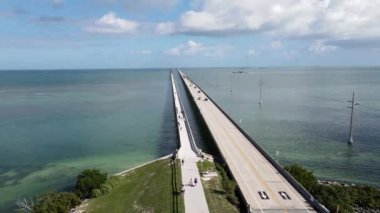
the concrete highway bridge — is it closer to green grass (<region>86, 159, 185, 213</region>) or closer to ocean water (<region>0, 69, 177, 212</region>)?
green grass (<region>86, 159, 185, 213</region>)

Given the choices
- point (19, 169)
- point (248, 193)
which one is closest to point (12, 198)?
point (19, 169)

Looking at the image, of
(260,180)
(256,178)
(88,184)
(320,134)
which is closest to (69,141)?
(88,184)

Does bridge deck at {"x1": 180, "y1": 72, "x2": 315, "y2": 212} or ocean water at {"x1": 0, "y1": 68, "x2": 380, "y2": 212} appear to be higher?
bridge deck at {"x1": 180, "y1": 72, "x2": 315, "y2": 212}

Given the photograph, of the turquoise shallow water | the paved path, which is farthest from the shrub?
the turquoise shallow water

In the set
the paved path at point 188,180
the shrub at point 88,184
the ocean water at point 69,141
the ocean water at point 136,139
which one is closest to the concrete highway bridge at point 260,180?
the paved path at point 188,180

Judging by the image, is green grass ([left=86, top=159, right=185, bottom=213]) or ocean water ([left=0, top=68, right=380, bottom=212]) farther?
ocean water ([left=0, top=68, right=380, bottom=212])

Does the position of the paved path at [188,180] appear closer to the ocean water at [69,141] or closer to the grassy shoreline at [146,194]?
the grassy shoreline at [146,194]

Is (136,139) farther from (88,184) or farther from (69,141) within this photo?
(88,184)
